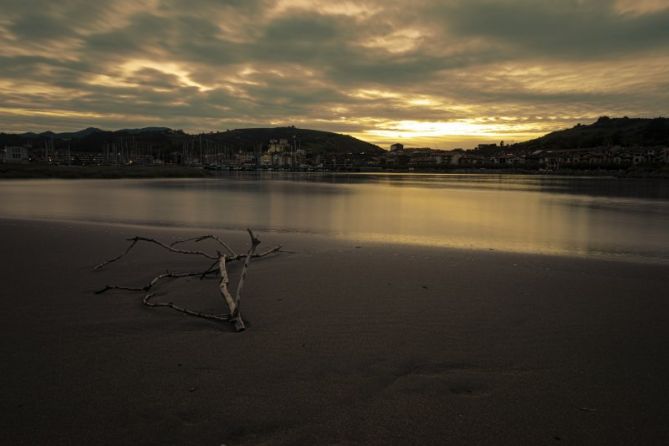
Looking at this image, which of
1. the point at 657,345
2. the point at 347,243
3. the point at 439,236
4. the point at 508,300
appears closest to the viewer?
the point at 657,345

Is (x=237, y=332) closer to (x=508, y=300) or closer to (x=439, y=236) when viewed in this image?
(x=508, y=300)

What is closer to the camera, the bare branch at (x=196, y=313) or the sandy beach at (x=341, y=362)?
the sandy beach at (x=341, y=362)

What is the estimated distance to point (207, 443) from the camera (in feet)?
9.85

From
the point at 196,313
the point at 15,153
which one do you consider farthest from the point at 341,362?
the point at 15,153

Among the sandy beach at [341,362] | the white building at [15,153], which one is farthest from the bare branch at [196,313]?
the white building at [15,153]

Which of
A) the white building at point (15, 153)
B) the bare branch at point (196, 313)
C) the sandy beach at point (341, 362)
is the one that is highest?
the white building at point (15, 153)

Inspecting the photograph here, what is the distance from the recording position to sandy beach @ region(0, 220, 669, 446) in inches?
126

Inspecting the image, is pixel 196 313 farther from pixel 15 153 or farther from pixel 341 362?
pixel 15 153

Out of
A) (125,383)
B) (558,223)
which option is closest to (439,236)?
(558,223)

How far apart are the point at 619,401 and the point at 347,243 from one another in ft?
29.0

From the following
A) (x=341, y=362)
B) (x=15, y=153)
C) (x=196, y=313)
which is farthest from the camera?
(x=15, y=153)

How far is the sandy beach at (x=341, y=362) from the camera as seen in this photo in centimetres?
319

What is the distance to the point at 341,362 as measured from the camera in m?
4.23

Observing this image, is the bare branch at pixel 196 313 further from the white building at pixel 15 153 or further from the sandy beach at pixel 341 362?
the white building at pixel 15 153
